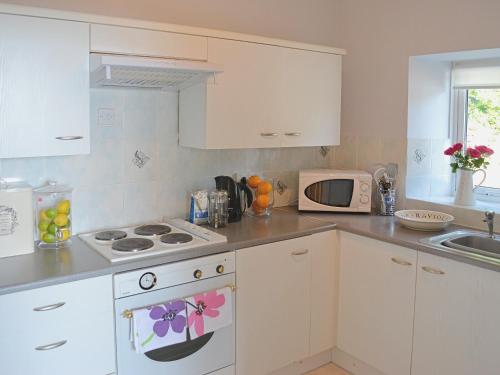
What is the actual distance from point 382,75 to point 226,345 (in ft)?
6.20

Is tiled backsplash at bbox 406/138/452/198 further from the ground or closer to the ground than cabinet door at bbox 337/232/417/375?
further from the ground

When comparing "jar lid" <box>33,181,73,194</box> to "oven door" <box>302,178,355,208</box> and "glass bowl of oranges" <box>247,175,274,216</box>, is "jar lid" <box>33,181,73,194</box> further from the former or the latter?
"oven door" <box>302,178,355,208</box>

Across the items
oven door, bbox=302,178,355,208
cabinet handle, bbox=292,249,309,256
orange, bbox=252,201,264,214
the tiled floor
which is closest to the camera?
cabinet handle, bbox=292,249,309,256

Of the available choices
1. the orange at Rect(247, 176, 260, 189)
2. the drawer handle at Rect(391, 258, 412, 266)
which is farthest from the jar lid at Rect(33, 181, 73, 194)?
the drawer handle at Rect(391, 258, 412, 266)

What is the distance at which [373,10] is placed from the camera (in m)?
3.13

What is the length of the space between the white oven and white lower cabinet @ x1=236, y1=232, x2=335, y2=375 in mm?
81

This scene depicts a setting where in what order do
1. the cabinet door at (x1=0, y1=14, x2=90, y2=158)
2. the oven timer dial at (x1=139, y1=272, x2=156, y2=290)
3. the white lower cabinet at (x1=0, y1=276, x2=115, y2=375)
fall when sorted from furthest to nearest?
the oven timer dial at (x1=139, y1=272, x2=156, y2=290), the cabinet door at (x1=0, y1=14, x2=90, y2=158), the white lower cabinet at (x1=0, y1=276, x2=115, y2=375)

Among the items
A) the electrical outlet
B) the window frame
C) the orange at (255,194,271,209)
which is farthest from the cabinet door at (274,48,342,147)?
the electrical outlet

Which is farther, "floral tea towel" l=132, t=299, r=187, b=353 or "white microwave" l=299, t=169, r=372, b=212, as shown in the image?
"white microwave" l=299, t=169, r=372, b=212

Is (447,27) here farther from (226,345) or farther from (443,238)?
(226,345)

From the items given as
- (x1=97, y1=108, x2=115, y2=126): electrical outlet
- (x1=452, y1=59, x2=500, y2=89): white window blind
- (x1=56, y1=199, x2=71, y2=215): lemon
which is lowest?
(x1=56, y1=199, x2=71, y2=215): lemon

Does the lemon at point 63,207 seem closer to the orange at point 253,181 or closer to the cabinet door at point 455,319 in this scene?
the orange at point 253,181

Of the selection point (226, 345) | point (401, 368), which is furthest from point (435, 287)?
point (226, 345)

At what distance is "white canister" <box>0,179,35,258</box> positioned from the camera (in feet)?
6.72
